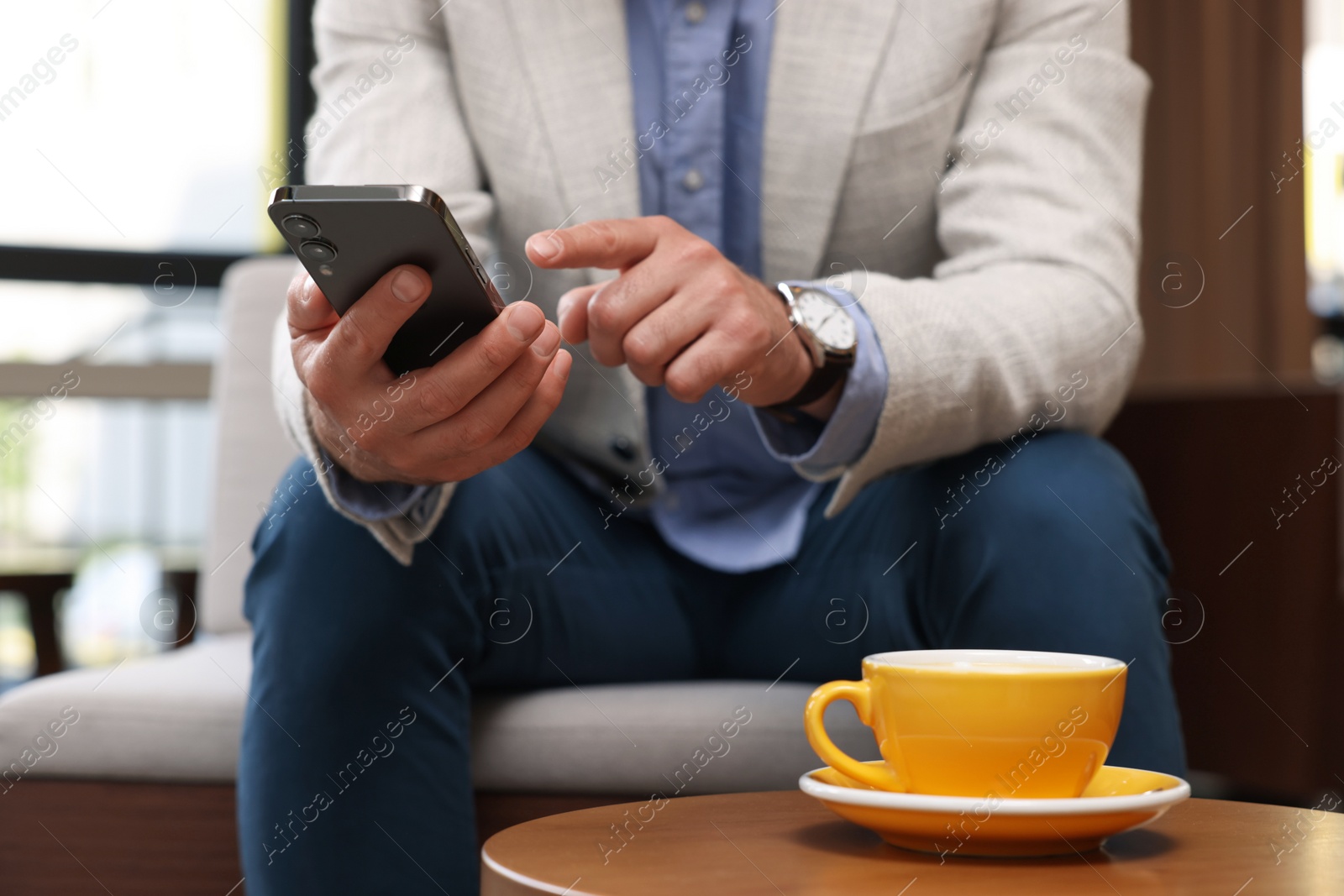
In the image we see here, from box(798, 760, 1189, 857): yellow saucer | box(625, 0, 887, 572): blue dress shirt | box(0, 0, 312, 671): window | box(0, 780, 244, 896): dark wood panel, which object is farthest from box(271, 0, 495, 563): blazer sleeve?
box(0, 0, 312, 671): window

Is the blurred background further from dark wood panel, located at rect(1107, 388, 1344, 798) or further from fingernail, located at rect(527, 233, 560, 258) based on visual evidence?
fingernail, located at rect(527, 233, 560, 258)

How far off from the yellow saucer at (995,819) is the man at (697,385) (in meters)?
0.23

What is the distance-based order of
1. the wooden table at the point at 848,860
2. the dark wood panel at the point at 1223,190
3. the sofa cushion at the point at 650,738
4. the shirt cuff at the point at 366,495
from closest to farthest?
1. the wooden table at the point at 848,860
2. the shirt cuff at the point at 366,495
3. the sofa cushion at the point at 650,738
4. the dark wood panel at the point at 1223,190

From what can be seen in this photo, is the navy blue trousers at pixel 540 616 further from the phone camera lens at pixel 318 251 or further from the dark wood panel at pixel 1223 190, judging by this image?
the dark wood panel at pixel 1223 190

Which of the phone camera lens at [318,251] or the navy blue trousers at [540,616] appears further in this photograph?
the navy blue trousers at [540,616]

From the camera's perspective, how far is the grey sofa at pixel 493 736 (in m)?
0.82

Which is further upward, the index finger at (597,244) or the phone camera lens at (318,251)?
the phone camera lens at (318,251)

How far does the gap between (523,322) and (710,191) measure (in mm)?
412

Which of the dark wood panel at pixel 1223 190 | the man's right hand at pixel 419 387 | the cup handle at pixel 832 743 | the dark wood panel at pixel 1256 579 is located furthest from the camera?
the dark wood panel at pixel 1223 190

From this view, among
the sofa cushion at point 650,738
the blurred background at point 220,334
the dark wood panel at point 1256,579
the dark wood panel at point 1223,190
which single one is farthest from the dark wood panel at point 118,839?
the dark wood panel at point 1223,190

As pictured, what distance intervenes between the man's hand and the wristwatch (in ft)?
0.19

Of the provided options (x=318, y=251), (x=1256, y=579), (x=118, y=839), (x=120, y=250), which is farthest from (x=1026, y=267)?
Result: (x=120, y=250)

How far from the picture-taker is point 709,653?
2.98 feet

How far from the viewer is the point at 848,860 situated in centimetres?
40
